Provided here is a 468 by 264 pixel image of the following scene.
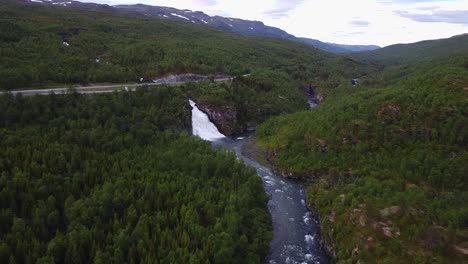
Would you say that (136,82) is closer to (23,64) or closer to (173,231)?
(23,64)

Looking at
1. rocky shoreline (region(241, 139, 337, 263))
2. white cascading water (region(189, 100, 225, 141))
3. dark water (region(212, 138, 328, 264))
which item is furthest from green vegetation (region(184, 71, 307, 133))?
dark water (region(212, 138, 328, 264))

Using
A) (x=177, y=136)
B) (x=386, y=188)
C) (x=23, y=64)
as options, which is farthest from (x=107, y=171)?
(x=23, y=64)

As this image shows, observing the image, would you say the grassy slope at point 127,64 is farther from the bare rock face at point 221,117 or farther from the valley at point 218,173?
the bare rock face at point 221,117

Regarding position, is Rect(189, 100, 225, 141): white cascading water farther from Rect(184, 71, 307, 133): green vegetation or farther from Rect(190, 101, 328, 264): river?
Rect(190, 101, 328, 264): river

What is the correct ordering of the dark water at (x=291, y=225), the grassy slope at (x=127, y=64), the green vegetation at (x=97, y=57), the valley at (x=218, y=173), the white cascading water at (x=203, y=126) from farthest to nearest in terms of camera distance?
the white cascading water at (x=203, y=126), the grassy slope at (x=127, y=64), the green vegetation at (x=97, y=57), the dark water at (x=291, y=225), the valley at (x=218, y=173)

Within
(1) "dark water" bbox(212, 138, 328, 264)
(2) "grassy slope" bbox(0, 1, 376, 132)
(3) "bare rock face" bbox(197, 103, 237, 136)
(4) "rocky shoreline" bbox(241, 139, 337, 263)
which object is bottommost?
(1) "dark water" bbox(212, 138, 328, 264)

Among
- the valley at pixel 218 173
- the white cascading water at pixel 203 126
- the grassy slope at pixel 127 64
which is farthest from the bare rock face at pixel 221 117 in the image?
the grassy slope at pixel 127 64
